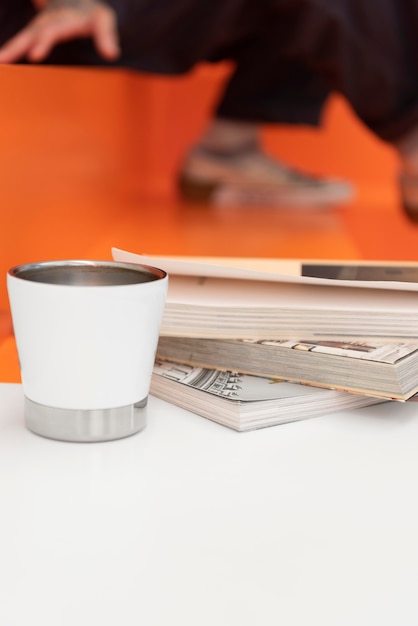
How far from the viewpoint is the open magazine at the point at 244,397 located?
538mm

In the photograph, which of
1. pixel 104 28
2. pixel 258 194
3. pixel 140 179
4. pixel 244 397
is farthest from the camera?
pixel 140 179

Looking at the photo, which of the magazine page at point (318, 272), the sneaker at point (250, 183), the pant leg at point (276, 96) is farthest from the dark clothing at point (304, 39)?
the magazine page at point (318, 272)

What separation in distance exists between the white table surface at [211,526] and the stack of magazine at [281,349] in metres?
Answer: 0.02

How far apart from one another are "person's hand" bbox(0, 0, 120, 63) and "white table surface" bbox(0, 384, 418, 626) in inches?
40.8

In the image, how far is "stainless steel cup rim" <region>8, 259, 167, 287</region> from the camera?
20.9 inches

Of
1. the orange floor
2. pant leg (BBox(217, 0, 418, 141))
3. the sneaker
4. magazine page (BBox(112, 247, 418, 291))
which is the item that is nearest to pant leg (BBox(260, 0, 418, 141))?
pant leg (BBox(217, 0, 418, 141))

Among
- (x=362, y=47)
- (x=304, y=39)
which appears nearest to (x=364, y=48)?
(x=362, y=47)

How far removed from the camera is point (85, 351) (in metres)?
0.47

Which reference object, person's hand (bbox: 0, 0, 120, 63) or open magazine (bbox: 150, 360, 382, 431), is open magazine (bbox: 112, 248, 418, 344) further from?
person's hand (bbox: 0, 0, 120, 63)

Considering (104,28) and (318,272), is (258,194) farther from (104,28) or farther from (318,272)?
(318,272)

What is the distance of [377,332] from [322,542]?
220 millimetres

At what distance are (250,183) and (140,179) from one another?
38 cm

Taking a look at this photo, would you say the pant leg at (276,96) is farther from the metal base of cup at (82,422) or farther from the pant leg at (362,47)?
the metal base of cup at (82,422)

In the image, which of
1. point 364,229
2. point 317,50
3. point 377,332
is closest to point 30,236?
point 377,332
